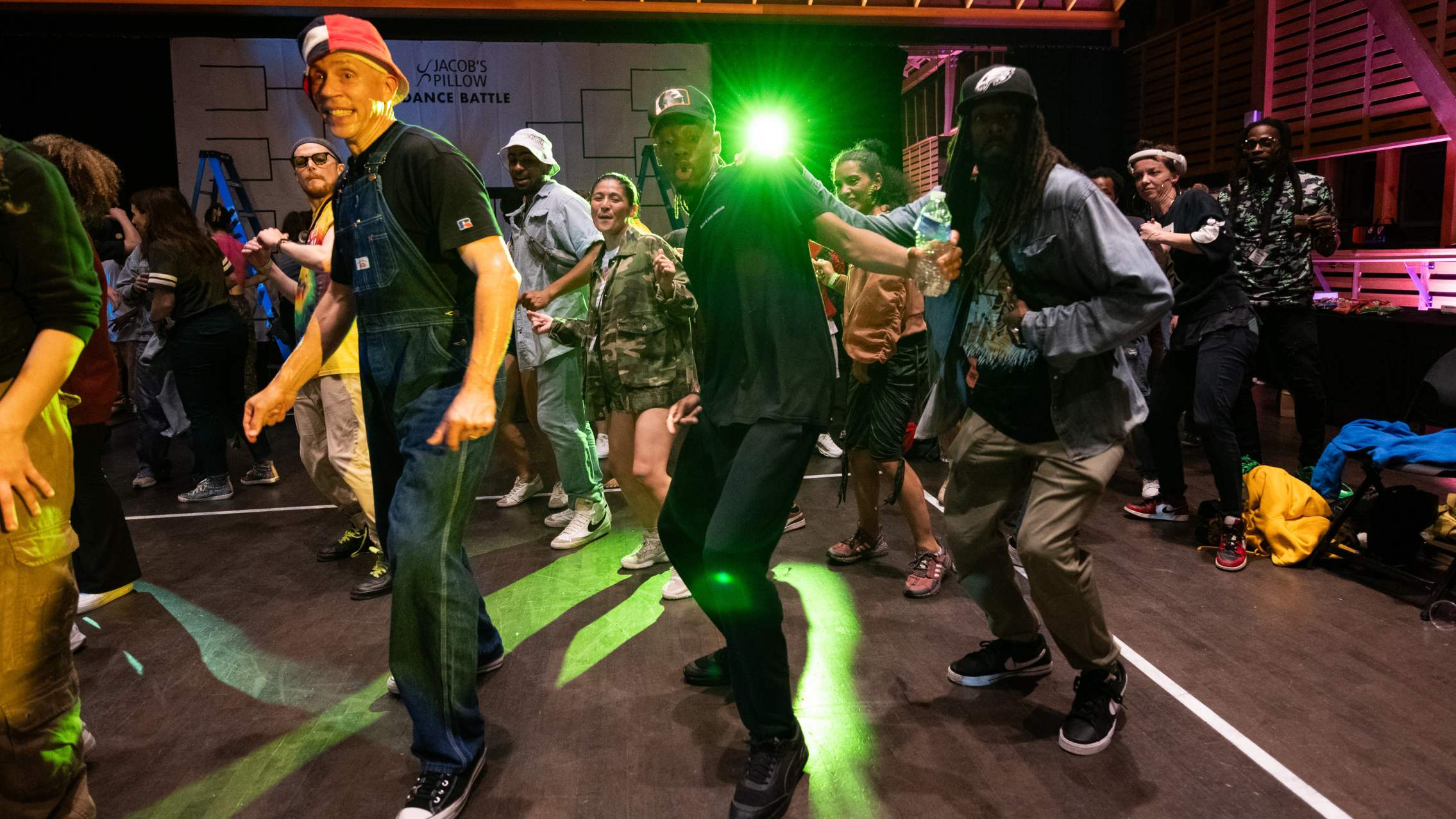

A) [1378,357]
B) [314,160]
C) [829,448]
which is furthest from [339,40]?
[1378,357]

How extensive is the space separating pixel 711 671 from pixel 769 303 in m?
1.36

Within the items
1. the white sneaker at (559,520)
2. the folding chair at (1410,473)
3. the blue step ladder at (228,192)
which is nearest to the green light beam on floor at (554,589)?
the white sneaker at (559,520)

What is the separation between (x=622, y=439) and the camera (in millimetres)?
3762

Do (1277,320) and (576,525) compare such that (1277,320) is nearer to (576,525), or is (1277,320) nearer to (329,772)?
(576,525)

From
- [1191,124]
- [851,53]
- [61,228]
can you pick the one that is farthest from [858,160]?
[1191,124]

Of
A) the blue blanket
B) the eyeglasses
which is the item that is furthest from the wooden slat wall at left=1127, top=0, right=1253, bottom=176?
the eyeglasses

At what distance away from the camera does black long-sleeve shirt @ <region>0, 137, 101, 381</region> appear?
1.73m

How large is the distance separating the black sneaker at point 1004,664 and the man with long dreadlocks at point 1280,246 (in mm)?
2454

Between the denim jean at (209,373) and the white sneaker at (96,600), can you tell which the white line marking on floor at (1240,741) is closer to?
the white sneaker at (96,600)

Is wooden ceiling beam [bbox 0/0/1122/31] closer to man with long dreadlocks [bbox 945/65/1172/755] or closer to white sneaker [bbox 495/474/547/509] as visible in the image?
white sneaker [bbox 495/474/547/509]

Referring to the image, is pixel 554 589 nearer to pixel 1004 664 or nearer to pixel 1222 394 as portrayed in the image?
pixel 1004 664

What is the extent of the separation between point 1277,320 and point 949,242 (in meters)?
3.42

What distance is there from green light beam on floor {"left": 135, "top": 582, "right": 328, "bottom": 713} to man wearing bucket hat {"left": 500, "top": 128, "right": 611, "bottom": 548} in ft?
4.86

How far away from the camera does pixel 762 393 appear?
213 centimetres
